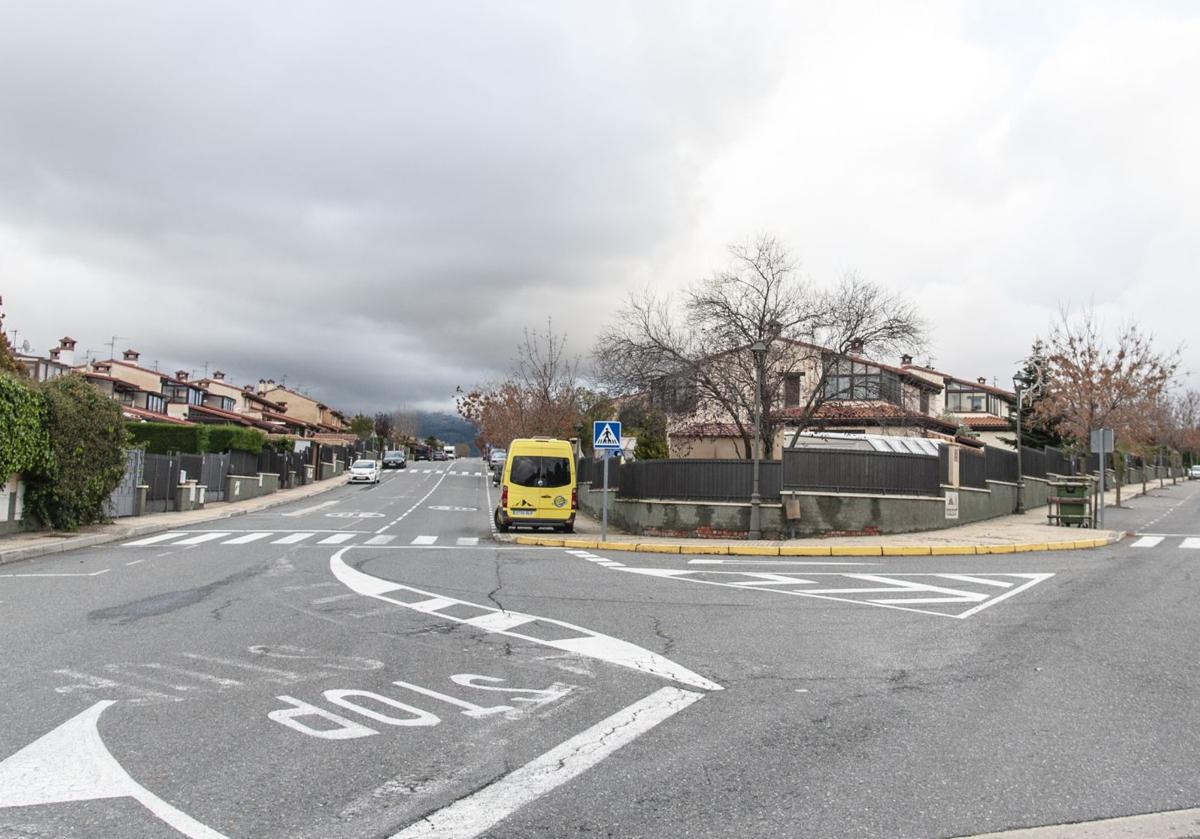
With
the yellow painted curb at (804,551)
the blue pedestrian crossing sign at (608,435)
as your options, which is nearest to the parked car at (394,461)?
the blue pedestrian crossing sign at (608,435)

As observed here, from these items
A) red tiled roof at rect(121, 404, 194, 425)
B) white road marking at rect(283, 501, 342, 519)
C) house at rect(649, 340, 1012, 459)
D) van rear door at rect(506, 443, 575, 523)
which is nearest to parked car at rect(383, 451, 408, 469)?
red tiled roof at rect(121, 404, 194, 425)

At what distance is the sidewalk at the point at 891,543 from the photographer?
61.6ft

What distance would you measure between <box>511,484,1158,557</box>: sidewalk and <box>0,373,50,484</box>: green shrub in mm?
10521

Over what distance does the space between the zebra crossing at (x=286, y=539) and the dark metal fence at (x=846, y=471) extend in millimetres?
8012

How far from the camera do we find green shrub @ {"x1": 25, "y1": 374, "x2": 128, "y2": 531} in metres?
19.5

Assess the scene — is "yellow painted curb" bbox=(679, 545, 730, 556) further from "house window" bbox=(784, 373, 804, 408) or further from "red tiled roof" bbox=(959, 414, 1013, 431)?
"red tiled roof" bbox=(959, 414, 1013, 431)

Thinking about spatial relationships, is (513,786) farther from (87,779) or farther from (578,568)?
(578,568)

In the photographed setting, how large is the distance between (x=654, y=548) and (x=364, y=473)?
4374 centimetres

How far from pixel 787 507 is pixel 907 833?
700 inches

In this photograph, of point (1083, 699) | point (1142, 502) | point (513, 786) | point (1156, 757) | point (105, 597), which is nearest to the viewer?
point (513, 786)

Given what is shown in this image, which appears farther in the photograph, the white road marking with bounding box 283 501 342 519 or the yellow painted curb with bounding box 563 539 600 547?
the white road marking with bounding box 283 501 342 519

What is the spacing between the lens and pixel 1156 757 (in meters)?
5.14

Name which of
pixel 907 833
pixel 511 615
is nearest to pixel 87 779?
pixel 907 833

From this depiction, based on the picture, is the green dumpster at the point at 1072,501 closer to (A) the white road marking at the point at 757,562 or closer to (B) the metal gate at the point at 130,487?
(A) the white road marking at the point at 757,562
